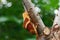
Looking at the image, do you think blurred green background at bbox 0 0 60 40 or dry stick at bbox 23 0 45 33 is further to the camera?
blurred green background at bbox 0 0 60 40

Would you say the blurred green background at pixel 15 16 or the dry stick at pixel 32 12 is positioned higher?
the blurred green background at pixel 15 16

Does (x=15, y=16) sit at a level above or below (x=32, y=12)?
above

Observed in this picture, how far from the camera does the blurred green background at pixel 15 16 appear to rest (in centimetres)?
173

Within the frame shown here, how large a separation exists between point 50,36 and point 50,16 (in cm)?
37

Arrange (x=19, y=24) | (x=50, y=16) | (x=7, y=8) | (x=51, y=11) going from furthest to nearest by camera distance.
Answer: (x=19, y=24), (x=7, y=8), (x=51, y=11), (x=50, y=16)

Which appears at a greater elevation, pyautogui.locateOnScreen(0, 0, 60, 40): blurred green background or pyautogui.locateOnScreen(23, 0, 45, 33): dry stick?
pyautogui.locateOnScreen(0, 0, 60, 40): blurred green background

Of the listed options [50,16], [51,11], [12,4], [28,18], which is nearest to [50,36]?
[28,18]

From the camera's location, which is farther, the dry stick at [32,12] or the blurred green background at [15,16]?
the blurred green background at [15,16]

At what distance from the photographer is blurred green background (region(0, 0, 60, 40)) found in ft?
5.69

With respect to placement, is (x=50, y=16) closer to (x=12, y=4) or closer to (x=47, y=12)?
(x=47, y=12)

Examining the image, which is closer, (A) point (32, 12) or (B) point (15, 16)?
(A) point (32, 12)

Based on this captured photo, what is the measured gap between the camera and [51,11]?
1.74 meters

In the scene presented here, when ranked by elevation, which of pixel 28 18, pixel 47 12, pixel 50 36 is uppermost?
pixel 47 12

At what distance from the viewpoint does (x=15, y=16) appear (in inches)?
78.4
